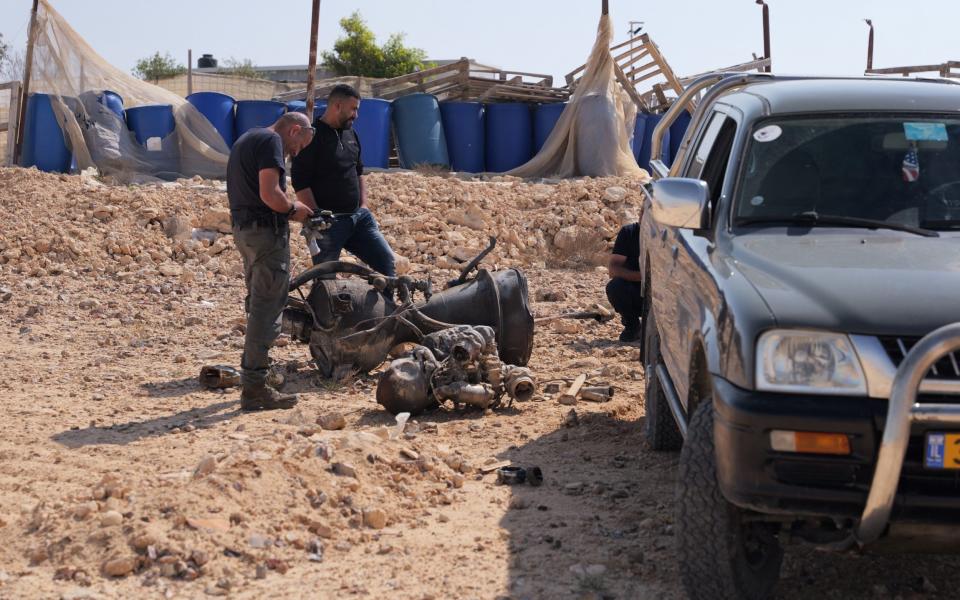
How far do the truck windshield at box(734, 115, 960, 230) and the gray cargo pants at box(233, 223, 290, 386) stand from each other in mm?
3291

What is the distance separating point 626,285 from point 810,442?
5817 mm

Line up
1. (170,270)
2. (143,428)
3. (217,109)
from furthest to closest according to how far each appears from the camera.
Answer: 1. (217,109)
2. (170,270)
3. (143,428)

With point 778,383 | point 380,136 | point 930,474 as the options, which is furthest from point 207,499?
point 380,136

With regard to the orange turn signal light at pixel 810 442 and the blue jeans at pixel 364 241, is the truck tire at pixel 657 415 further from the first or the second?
Result: the blue jeans at pixel 364 241

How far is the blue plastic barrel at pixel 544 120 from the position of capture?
19.0 metres

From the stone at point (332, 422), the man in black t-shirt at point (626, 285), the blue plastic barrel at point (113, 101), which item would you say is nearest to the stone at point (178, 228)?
the blue plastic barrel at point (113, 101)

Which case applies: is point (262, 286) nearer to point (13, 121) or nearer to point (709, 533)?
point (709, 533)

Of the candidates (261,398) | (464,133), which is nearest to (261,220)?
(261,398)

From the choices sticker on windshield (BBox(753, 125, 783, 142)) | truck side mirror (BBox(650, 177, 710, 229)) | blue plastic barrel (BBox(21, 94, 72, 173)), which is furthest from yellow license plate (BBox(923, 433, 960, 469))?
blue plastic barrel (BBox(21, 94, 72, 173))

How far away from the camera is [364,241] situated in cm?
802

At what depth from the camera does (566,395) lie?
6.79 m

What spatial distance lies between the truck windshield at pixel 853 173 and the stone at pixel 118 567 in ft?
8.01

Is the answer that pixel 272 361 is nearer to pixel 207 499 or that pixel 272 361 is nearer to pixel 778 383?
pixel 207 499

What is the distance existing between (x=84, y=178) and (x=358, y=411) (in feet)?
33.0
